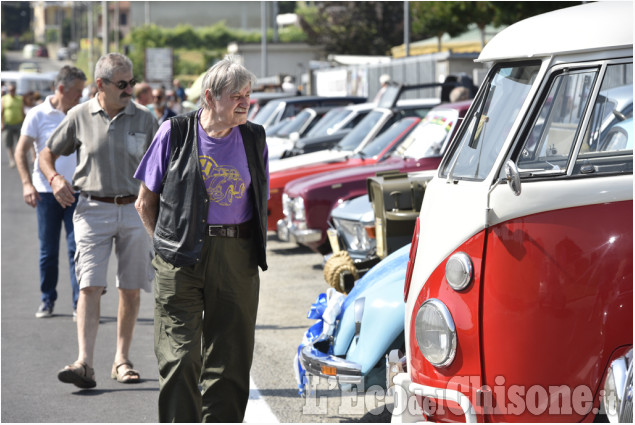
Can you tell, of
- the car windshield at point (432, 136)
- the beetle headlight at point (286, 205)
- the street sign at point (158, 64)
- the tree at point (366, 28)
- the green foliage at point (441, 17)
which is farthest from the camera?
the tree at point (366, 28)

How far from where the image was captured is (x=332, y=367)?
564cm

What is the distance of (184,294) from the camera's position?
5.03 metres

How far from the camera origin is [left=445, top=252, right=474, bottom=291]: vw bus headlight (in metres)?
4.38

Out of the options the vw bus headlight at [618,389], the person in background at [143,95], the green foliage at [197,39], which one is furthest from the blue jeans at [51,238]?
the green foliage at [197,39]

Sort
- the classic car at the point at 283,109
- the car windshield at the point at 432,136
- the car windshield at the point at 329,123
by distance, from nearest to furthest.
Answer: the car windshield at the point at 432,136 → the car windshield at the point at 329,123 → the classic car at the point at 283,109

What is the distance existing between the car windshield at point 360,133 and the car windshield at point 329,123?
7.05 ft

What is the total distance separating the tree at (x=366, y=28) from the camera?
2076 inches

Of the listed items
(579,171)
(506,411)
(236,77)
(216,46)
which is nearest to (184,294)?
(236,77)

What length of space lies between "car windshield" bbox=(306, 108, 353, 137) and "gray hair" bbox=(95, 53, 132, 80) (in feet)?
29.9

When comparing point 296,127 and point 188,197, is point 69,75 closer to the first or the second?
point 188,197

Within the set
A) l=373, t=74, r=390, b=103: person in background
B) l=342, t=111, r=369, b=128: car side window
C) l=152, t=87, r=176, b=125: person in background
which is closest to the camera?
l=373, t=74, r=390, b=103: person in background

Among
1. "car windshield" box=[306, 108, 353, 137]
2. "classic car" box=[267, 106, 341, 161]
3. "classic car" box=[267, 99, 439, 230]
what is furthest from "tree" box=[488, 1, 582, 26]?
"classic car" box=[267, 99, 439, 230]

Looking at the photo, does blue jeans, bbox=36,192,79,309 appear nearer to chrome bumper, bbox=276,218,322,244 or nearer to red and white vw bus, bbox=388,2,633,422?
chrome bumper, bbox=276,218,322,244

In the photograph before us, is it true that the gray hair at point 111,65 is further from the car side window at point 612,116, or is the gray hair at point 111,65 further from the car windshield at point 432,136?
the car windshield at point 432,136
